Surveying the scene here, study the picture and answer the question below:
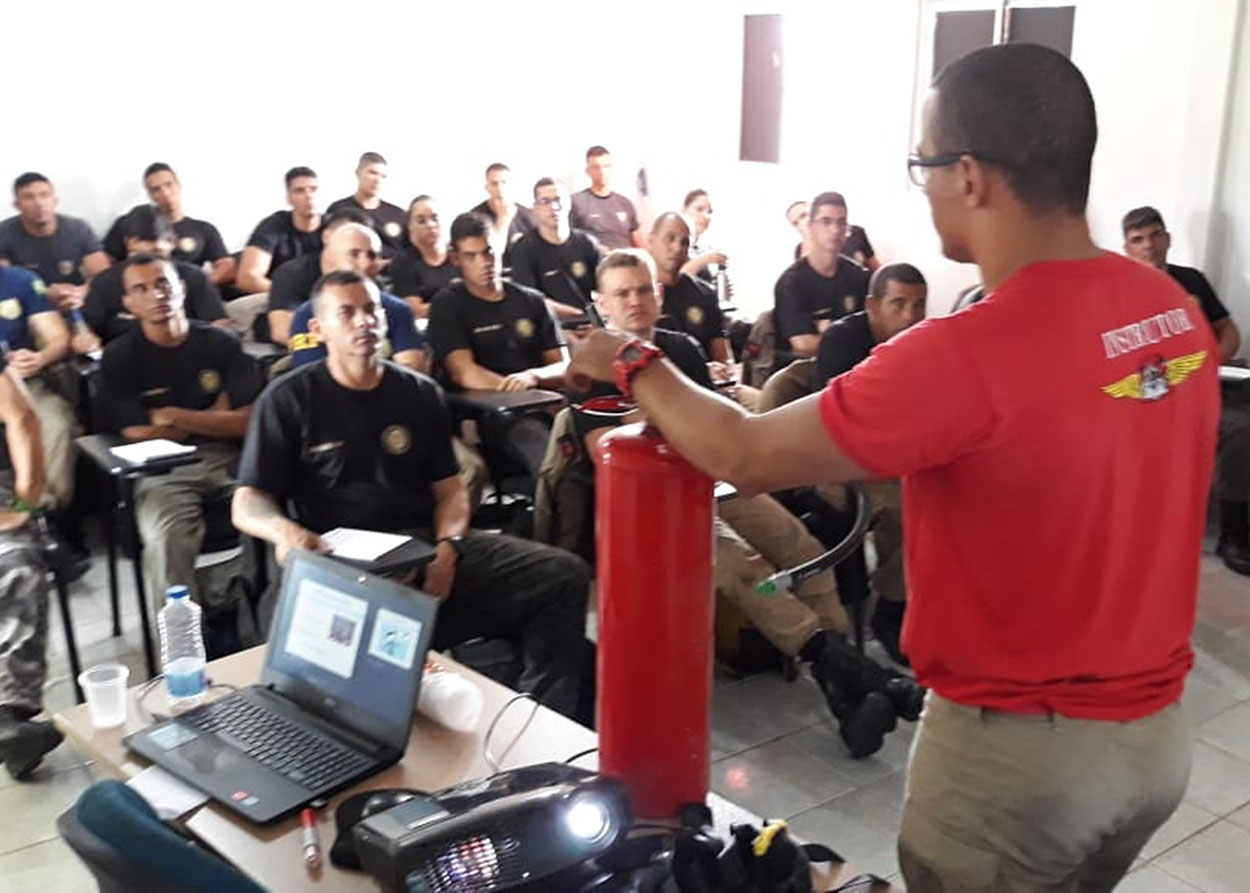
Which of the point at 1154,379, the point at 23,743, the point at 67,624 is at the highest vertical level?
the point at 1154,379

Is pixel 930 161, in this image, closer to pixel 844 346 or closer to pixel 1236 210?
pixel 844 346

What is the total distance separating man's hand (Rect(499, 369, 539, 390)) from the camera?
4273 millimetres

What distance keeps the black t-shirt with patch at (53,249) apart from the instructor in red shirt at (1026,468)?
5.12 m

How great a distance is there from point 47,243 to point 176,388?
2361 mm

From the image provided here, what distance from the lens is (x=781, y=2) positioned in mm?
7215

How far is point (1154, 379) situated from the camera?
3.96ft

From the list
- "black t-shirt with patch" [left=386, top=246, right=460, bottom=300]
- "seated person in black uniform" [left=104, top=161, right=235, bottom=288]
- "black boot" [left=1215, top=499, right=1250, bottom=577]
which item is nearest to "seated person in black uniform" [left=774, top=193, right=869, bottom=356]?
"black t-shirt with patch" [left=386, top=246, right=460, bottom=300]

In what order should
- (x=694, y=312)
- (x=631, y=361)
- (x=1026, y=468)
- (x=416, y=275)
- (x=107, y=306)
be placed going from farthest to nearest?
1. (x=416, y=275)
2. (x=694, y=312)
3. (x=107, y=306)
4. (x=631, y=361)
5. (x=1026, y=468)

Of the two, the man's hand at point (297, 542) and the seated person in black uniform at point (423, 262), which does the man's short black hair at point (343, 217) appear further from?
the man's hand at point (297, 542)

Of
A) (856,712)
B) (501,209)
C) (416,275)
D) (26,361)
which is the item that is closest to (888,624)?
(856,712)

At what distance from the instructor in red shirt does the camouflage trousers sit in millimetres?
2237

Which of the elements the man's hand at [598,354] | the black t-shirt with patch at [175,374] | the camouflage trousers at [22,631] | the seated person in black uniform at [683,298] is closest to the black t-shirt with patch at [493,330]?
the seated person in black uniform at [683,298]

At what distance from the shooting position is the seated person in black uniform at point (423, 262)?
19.1 feet

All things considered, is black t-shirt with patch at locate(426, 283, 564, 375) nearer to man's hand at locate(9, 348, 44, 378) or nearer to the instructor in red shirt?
man's hand at locate(9, 348, 44, 378)
